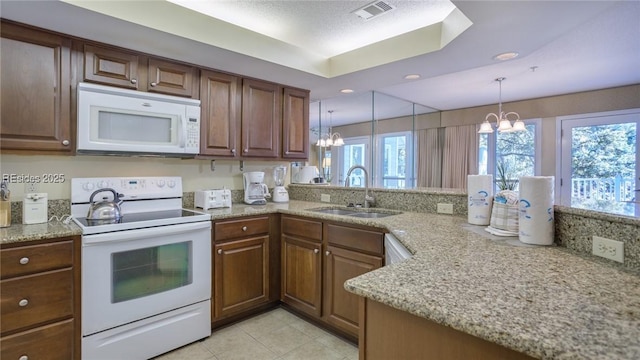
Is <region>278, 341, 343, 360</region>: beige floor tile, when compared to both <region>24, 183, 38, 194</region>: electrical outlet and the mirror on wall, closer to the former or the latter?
<region>24, 183, 38, 194</region>: electrical outlet

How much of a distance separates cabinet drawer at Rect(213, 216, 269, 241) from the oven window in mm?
236

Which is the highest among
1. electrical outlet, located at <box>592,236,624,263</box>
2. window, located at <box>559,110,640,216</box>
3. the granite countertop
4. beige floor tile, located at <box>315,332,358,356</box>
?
window, located at <box>559,110,640,216</box>

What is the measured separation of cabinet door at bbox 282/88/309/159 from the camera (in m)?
3.19

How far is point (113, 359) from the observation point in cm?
186

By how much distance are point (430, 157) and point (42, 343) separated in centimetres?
576

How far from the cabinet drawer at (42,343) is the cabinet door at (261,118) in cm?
173

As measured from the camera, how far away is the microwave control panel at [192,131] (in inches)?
96.0

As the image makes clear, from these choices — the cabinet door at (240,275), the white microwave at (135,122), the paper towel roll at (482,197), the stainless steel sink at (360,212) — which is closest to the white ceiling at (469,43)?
the white microwave at (135,122)

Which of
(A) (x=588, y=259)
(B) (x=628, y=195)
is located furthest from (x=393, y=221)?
(B) (x=628, y=195)

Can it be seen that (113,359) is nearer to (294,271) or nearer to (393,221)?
(294,271)

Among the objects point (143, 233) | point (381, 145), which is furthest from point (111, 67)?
point (381, 145)

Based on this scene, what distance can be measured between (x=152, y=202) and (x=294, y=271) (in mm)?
1262

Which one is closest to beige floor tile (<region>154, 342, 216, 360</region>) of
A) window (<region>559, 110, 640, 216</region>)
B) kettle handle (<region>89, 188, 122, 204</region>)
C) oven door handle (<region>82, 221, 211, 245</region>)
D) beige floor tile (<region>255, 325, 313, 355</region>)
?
beige floor tile (<region>255, 325, 313, 355</region>)

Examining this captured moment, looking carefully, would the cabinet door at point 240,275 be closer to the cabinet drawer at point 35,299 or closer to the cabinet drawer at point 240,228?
the cabinet drawer at point 240,228
